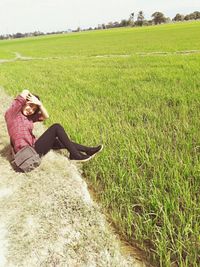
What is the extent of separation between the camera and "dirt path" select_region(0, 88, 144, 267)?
2414 mm

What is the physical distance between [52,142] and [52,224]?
1528mm

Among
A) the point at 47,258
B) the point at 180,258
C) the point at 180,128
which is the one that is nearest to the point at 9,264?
the point at 47,258

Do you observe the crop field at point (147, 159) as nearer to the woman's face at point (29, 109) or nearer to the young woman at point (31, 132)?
the young woman at point (31, 132)

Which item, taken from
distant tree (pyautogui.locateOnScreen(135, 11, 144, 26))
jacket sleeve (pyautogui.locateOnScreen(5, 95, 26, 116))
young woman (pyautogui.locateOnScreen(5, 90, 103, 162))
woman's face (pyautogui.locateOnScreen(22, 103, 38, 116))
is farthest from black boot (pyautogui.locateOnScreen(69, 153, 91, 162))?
distant tree (pyautogui.locateOnScreen(135, 11, 144, 26))

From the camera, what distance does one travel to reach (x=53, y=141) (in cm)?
418

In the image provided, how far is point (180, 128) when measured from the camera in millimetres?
4574

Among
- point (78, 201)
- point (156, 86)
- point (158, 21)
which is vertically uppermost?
point (78, 201)

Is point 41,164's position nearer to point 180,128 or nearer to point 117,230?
point 117,230

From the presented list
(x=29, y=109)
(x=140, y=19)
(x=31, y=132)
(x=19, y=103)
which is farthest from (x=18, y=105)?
(x=140, y=19)

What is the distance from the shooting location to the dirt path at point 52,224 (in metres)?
2.41

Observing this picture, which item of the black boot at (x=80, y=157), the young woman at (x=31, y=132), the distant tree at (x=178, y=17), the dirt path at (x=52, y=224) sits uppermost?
the young woman at (x=31, y=132)

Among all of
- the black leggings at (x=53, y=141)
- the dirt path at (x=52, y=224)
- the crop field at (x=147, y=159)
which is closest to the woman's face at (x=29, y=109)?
the black leggings at (x=53, y=141)

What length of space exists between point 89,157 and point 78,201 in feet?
3.13

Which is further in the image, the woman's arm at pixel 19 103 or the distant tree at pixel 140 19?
the distant tree at pixel 140 19
